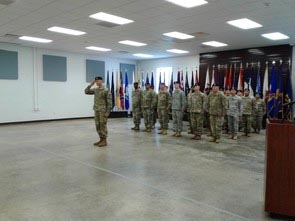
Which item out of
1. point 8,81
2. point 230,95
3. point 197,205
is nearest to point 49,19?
point 8,81

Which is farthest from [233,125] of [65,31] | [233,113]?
[65,31]

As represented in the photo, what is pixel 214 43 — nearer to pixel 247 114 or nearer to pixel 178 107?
pixel 247 114

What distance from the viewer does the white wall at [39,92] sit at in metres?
10.4

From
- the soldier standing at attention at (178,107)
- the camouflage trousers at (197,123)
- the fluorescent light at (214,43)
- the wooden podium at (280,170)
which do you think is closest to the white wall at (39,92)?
the fluorescent light at (214,43)

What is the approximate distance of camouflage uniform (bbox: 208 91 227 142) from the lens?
6973 millimetres

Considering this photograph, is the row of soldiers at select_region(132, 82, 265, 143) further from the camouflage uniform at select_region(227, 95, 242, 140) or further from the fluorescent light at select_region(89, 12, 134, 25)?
the fluorescent light at select_region(89, 12, 134, 25)

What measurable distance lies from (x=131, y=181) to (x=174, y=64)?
1030cm

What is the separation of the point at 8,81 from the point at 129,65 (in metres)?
6.22

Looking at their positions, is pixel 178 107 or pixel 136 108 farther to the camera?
pixel 136 108

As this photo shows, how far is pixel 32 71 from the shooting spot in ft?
36.0

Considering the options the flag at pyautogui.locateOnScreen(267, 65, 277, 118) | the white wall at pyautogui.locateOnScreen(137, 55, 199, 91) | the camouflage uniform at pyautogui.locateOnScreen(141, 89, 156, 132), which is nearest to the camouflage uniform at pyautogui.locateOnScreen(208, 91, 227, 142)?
the camouflage uniform at pyautogui.locateOnScreen(141, 89, 156, 132)

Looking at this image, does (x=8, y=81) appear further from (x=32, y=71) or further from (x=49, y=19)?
(x=49, y=19)

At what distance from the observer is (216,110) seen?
699cm

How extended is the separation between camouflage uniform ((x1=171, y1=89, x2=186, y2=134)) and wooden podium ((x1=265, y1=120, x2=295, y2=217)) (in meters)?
5.28
